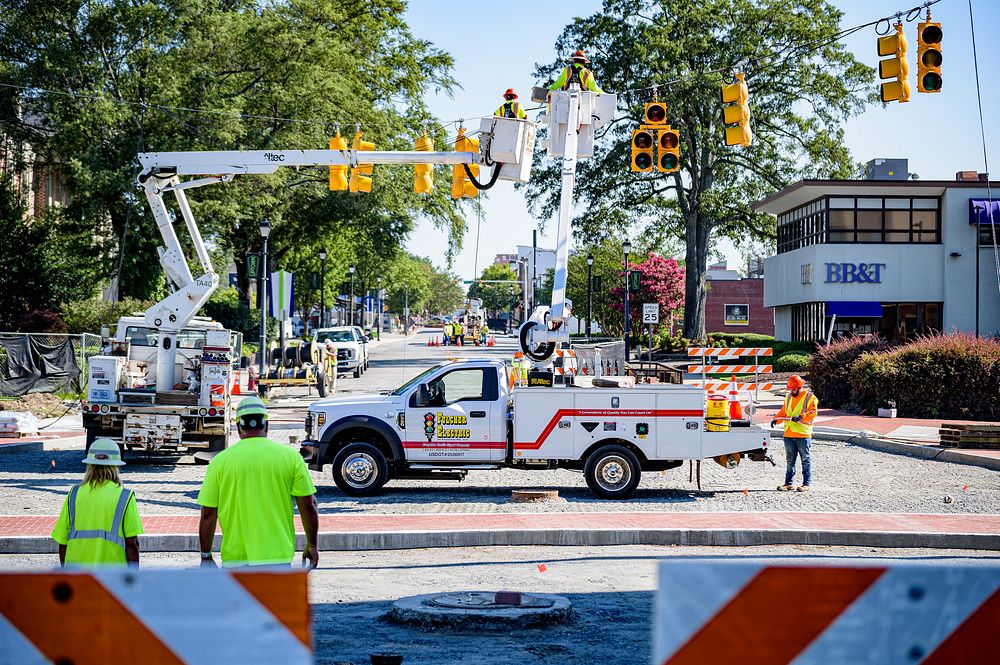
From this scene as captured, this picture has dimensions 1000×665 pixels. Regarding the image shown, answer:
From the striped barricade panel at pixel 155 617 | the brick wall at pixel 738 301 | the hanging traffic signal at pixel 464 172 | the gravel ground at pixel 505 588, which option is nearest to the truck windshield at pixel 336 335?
the hanging traffic signal at pixel 464 172

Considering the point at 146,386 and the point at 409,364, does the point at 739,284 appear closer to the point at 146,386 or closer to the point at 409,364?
the point at 409,364

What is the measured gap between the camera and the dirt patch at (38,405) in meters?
25.8

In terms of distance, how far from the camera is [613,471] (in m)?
15.0

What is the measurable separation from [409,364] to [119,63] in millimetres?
20641

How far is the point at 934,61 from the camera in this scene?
15.8 meters

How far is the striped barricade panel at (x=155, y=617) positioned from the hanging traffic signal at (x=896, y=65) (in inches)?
592

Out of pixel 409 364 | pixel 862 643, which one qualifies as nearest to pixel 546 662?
pixel 862 643

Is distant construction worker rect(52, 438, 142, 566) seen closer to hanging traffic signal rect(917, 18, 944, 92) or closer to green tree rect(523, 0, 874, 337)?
hanging traffic signal rect(917, 18, 944, 92)

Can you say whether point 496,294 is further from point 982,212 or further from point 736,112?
point 736,112

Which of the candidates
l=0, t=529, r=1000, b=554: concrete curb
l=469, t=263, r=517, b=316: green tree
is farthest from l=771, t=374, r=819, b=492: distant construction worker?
l=469, t=263, r=517, b=316: green tree

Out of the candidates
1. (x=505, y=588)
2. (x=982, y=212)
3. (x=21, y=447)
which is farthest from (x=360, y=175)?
(x=982, y=212)

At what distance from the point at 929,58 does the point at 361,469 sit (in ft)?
33.2

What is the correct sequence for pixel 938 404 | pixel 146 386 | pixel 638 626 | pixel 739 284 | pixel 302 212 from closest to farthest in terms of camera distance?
pixel 638 626 < pixel 146 386 < pixel 938 404 < pixel 302 212 < pixel 739 284

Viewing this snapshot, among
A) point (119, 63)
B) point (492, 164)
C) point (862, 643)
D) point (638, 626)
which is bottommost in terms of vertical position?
point (638, 626)
